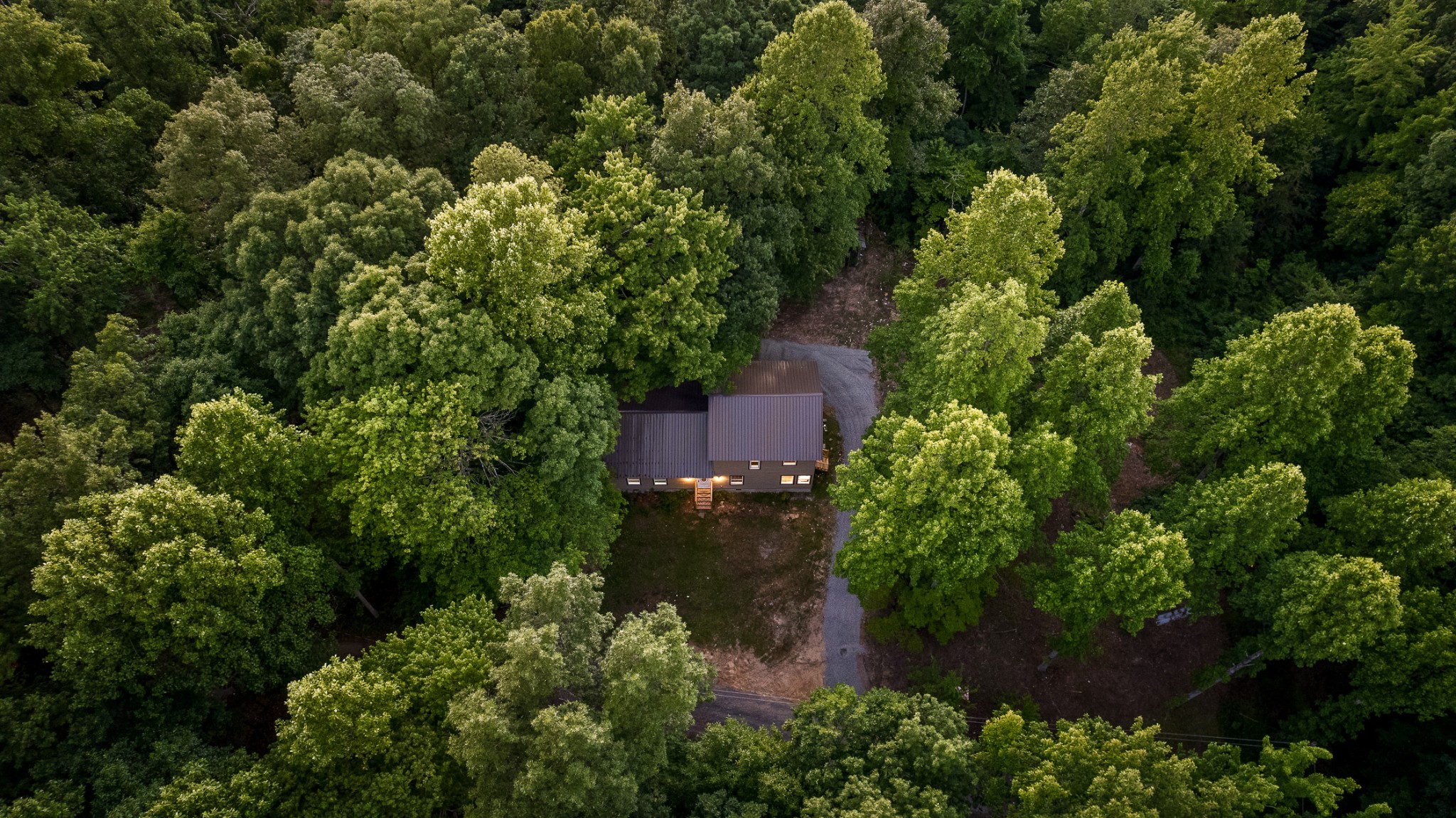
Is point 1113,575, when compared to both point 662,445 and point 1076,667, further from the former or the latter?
point 662,445

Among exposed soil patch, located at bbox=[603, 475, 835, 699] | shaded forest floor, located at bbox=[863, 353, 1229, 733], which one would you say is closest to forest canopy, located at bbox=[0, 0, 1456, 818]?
shaded forest floor, located at bbox=[863, 353, 1229, 733]

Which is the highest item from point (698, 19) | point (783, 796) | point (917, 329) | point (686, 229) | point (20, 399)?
point (698, 19)

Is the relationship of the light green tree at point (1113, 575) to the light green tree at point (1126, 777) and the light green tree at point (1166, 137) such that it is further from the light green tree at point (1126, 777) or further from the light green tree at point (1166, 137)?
the light green tree at point (1166, 137)

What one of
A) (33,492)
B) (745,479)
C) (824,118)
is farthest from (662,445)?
(33,492)

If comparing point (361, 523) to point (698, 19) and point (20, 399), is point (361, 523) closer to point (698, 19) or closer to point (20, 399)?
point (20, 399)

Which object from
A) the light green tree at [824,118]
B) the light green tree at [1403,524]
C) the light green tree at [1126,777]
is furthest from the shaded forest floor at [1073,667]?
the light green tree at [824,118]

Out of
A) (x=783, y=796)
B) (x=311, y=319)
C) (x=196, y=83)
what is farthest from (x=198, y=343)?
(x=783, y=796)
